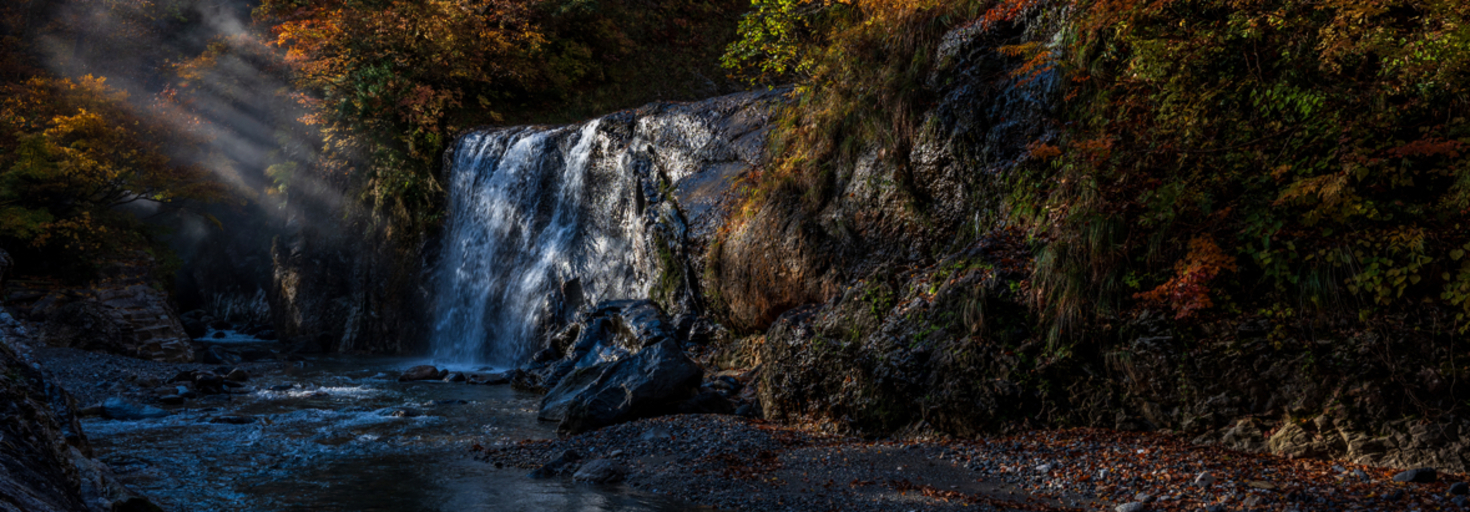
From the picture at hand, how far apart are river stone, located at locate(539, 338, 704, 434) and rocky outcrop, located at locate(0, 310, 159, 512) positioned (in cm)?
442

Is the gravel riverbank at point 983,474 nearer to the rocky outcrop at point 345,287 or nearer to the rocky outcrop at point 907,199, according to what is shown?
the rocky outcrop at point 907,199

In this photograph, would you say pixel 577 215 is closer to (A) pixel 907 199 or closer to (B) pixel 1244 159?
(A) pixel 907 199

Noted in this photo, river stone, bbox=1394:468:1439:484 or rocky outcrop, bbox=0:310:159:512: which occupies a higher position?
rocky outcrop, bbox=0:310:159:512

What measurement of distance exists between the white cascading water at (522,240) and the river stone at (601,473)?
292 inches

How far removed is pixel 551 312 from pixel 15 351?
11276 mm

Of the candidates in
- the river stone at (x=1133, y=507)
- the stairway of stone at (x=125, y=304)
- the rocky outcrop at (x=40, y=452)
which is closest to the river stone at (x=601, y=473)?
the rocky outcrop at (x=40, y=452)

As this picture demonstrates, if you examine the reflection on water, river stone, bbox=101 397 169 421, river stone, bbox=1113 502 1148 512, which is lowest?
river stone, bbox=1113 502 1148 512

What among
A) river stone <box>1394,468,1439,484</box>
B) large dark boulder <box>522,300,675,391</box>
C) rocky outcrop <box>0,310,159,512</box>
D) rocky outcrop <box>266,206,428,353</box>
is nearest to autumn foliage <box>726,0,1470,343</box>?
river stone <box>1394,468,1439,484</box>

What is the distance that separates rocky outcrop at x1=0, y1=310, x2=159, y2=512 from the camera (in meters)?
3.19

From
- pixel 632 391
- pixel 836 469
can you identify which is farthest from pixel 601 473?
pixel 632 391

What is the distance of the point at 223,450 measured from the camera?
8.05 metres

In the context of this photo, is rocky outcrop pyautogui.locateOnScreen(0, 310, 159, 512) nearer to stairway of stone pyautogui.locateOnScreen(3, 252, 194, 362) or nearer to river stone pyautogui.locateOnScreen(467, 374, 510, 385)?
river stone pyautogui.locateOnScreen(467, 374, 510, 385)

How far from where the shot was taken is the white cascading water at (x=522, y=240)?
613 inches

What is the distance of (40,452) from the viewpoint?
3.73 meters
